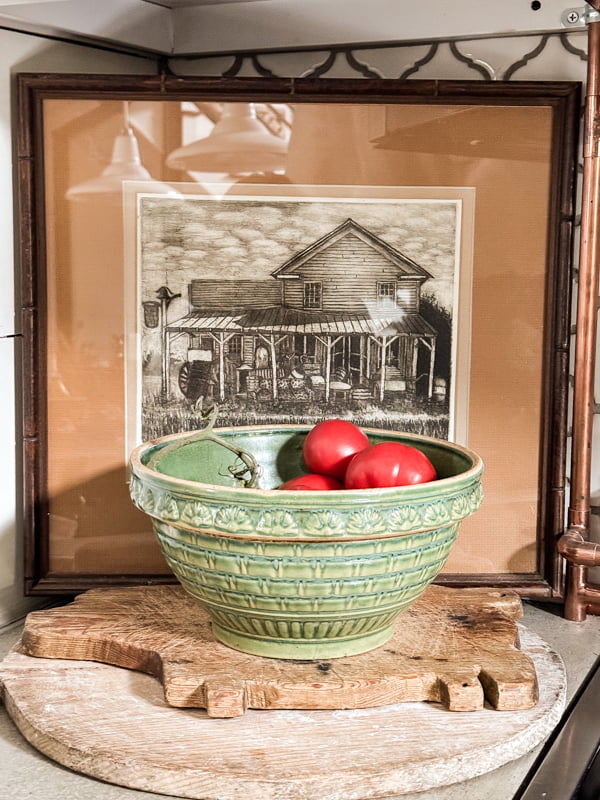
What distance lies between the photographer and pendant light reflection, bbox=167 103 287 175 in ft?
2.91

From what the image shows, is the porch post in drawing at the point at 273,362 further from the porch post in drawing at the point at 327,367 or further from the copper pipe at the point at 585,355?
the copper pipe at the point at 585,355

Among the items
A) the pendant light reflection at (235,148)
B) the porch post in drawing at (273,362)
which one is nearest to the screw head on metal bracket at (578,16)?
the pendant light reflection at (235,148)

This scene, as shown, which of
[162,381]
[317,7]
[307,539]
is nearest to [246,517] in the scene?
[307,539]

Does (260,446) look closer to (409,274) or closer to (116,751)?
(409,274)

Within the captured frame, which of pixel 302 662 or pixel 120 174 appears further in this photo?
pixel 120 174

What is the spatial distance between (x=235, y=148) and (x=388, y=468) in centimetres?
38

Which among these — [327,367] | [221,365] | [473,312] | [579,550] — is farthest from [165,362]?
[579,550]

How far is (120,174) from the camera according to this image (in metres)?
0.89

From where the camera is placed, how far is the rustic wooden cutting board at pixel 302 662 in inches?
26.8

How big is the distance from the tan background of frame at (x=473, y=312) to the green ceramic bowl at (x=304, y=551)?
20cm

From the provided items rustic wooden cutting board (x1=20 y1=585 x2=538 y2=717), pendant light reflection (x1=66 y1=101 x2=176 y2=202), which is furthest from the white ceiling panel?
rustic wooden cutting board (x1=20 y1=585 x2=538 y2=717)

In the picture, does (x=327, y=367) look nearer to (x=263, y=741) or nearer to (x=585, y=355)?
(x=585, y=355)

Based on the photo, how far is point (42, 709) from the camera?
68 centimetres

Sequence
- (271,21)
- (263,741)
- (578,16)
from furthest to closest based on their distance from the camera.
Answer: (271,21) → (578,16) → (263,741)
